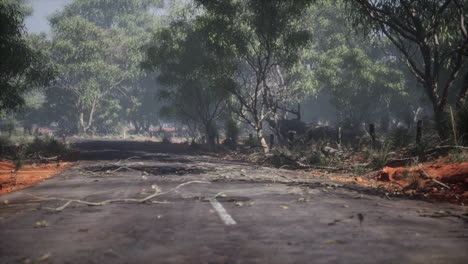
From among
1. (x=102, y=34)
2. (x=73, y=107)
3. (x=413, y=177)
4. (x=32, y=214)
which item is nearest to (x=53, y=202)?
(x=32, y=214)

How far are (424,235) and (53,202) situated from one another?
246 inches

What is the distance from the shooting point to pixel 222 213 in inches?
240

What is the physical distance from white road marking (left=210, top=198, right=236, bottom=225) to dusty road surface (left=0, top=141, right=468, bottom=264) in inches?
0.6

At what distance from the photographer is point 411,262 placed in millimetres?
3674

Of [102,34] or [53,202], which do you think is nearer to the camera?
[53,202]

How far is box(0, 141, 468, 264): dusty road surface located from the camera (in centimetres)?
395

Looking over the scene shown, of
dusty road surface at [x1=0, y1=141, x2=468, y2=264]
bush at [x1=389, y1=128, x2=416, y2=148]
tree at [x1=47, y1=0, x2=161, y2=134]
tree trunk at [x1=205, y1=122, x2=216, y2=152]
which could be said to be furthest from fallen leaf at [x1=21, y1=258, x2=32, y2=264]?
tree at [x1=47, y1=0, x2=161, y2=134]

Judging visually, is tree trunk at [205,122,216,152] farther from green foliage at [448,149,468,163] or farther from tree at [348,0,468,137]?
green foliage at [448,149,468,163]

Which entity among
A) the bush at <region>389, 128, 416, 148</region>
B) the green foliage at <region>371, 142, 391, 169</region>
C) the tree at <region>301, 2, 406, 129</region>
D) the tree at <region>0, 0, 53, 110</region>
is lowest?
the green foliage at <region>371, 142, 391, 169</region>

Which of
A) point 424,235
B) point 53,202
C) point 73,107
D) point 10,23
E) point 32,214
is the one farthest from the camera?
point 73,107

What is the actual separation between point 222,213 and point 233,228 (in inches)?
40.5

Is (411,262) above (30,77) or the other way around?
the other way around

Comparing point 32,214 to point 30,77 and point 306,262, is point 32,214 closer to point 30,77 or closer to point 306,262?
point 306,262

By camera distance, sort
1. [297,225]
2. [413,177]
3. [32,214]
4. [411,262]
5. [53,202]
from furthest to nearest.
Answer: [413,177] → [53,202] → [32,214] → [297,225] → [411,262]
